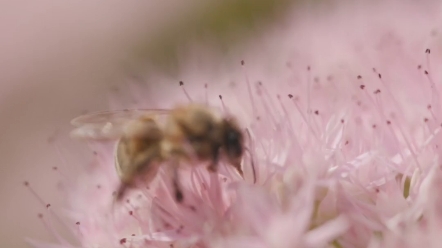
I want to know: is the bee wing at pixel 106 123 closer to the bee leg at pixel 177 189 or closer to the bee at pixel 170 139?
the bee at pixel 170 139

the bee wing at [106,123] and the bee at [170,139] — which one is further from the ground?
the bee wing at [106,123]

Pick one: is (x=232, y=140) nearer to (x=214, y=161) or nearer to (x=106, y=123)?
(x=214, y=161)

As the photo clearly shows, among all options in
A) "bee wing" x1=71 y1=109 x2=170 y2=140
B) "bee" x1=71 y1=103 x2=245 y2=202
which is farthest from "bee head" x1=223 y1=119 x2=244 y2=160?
"bee wing" x1=71 y1=109 x2=170 y2=140

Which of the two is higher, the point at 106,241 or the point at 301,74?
the point at 301,74

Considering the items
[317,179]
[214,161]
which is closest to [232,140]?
[214,161]

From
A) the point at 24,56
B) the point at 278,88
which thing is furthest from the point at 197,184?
the point at 24,56

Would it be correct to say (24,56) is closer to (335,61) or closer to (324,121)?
(335,61)

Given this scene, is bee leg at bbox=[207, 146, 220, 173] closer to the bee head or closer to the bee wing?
the bee head

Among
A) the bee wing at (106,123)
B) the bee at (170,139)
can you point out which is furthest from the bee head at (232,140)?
the bee wing at (106,123)
